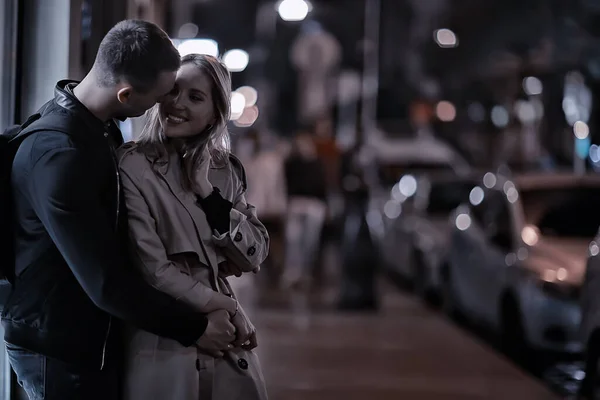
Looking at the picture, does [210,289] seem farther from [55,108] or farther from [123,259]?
[55,108]

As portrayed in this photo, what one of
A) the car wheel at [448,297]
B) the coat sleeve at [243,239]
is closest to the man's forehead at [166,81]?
the coat sleeve at [243,239]

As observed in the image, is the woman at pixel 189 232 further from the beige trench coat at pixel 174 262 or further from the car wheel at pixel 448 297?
the car wheel at pixel 448 297

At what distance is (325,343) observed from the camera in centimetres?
1048

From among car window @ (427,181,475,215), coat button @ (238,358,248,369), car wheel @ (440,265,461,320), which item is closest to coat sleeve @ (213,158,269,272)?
coat button @ (238,358,248,369)

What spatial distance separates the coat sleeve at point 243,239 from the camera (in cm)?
338

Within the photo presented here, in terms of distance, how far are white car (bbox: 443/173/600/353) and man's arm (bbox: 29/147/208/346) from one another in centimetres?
580

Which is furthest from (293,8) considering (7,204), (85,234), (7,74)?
(85,234)

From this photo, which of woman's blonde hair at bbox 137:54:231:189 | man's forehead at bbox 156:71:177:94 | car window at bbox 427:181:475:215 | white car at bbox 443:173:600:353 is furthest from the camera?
car window at bbox 427:181:475:215

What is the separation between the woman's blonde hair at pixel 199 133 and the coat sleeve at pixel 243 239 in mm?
184

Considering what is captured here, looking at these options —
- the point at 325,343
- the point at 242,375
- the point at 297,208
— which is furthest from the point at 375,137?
the point at 242,375

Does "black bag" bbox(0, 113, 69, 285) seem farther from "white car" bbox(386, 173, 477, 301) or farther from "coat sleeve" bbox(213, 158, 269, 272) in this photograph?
"white car" bbox(386, 173, 477, 301)

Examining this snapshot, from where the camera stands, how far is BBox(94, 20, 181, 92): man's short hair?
10.4 feet

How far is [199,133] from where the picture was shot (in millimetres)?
3457

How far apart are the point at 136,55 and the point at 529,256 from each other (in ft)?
22.4
